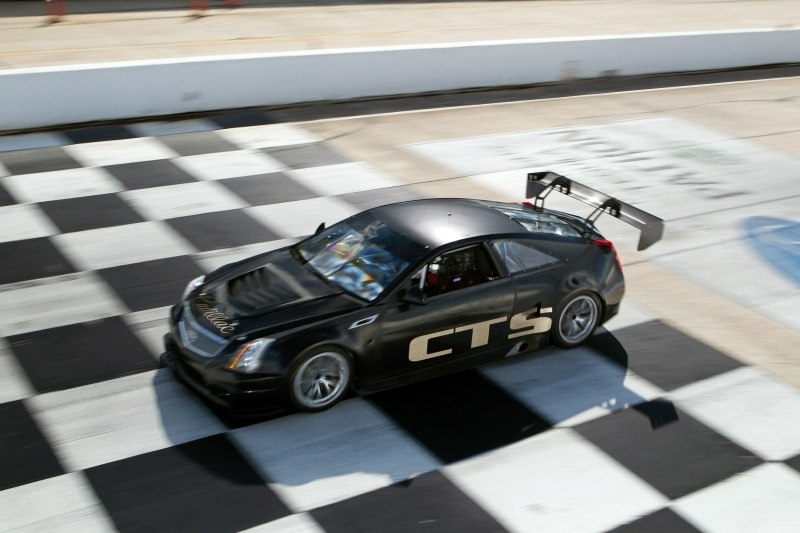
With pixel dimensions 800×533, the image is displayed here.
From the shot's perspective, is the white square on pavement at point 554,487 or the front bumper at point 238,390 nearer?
the white square on pavement at point 554,487

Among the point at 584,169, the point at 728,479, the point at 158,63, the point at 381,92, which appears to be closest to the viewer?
the point at 728,479

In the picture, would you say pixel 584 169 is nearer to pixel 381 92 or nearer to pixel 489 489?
pixel 381 92

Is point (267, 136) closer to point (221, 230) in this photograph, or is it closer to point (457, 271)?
point (221, 230)

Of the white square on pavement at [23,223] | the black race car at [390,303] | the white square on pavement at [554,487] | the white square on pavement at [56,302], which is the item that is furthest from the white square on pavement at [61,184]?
the white square on pavement at [554,487]

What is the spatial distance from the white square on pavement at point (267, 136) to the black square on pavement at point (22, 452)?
698 cm

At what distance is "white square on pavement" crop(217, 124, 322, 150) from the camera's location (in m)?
13.7

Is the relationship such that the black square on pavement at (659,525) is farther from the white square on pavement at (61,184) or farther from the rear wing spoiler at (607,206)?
the white square on pavement at (61,184)

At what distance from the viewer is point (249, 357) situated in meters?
6.90

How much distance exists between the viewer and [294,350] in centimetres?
695

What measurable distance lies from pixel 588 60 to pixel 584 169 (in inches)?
215

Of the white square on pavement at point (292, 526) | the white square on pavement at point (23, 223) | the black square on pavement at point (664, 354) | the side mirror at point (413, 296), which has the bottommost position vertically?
the white square on pavement at point (292, 526)

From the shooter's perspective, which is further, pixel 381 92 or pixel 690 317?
pixel 381 92

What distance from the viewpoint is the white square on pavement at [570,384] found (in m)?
7.58

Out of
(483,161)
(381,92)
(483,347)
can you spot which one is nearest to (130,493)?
(483,347)
